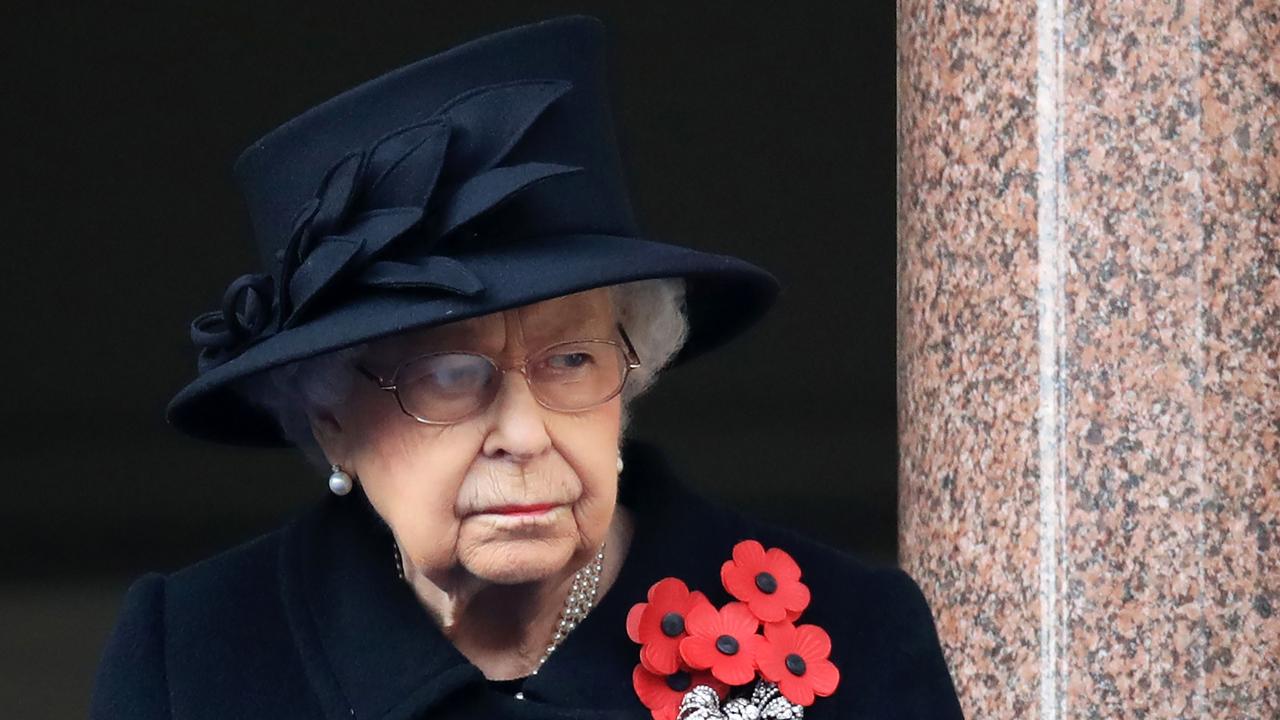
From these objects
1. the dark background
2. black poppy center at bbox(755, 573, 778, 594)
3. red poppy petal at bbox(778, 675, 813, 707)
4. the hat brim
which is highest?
the hat brim

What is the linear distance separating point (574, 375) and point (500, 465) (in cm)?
13

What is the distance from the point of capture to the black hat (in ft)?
6.83

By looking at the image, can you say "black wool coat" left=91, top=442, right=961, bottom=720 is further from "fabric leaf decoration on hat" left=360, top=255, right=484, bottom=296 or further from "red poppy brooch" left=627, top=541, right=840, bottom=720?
"fabric leaf decoration on hat" left=360, top=255, right=484, bottom=296

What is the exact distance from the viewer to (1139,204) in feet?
10.3

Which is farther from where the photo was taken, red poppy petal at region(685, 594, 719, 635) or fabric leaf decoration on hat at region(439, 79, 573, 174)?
red poppy petal at region(685, 594, 719, 635)

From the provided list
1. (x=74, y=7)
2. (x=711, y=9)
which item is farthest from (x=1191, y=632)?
(x=74, y=7)

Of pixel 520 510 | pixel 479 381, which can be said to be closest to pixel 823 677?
pixel 520 510

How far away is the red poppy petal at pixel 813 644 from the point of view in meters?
2.33

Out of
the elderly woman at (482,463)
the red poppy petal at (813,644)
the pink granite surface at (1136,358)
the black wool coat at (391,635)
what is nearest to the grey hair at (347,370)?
the elderly woman at (482,463)

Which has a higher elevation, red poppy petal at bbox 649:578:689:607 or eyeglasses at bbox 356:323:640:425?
eyeglasses at bbox 356:323:640:425

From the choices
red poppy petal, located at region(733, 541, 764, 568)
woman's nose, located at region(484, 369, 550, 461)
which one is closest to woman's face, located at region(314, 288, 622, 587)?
woman's nose, located at region(484, 369, 550, 461)

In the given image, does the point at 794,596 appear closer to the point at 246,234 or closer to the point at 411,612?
the point at 411,612

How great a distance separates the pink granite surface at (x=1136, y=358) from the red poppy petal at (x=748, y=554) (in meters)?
0.92

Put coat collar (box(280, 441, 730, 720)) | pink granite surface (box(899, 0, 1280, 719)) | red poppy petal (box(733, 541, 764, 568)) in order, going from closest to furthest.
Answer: coat collar (box(280, 441, 730, 720)) → red poppy petal (box(733, 541, 764, 568)) → pink granite surface (box(899, 0, 1280, 719))
